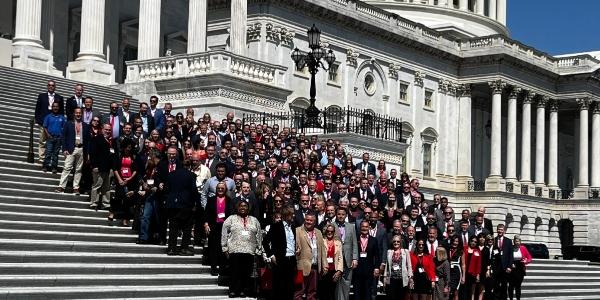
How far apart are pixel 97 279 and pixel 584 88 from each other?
58.5 m

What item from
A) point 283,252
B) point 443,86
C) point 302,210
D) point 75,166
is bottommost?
point 283,252

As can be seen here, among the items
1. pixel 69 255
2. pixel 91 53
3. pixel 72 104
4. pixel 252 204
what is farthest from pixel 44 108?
pixel 91 53

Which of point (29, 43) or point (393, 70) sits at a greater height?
point (393, 70)

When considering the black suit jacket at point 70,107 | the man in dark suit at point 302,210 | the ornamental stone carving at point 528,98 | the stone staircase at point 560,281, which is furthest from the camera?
the ornamental stone carving at point 528,98

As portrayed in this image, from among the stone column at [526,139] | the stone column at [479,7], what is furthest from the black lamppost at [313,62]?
the stone column at [479,7]

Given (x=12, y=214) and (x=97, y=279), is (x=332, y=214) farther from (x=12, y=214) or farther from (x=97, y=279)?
(x=12, y=214)

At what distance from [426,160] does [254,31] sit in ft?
58.5

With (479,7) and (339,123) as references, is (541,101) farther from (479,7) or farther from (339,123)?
(339,123)

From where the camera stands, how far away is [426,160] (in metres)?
61.5

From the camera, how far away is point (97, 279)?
15.3 meters

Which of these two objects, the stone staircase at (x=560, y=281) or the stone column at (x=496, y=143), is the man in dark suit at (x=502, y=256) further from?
the stone column at (x=496, y=143)

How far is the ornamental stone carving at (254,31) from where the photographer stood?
47875 millimetres

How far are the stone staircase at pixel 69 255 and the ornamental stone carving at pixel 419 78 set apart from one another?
4173 cm

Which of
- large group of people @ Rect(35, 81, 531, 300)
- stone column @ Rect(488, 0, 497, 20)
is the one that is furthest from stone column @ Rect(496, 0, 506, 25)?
large group of people @ Rect(35, 81, 531, 300)
